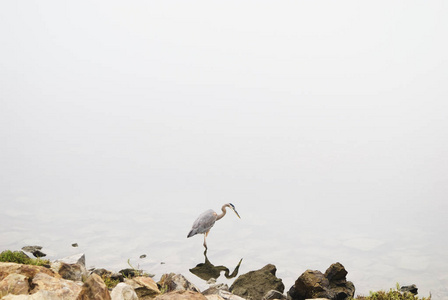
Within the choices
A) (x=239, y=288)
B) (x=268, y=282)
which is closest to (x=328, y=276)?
(x=268, y=282)

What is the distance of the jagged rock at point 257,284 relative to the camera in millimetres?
12859

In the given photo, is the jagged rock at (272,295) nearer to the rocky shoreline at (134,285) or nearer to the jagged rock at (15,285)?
the rocky shoreline at (134,285)

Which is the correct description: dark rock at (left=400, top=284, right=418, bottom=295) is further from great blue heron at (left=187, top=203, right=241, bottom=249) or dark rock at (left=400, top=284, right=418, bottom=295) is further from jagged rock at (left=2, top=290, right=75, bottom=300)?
jagged rock at (left=2, top=290, right=75, bottom=300)

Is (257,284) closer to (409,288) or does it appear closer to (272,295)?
(272,295)

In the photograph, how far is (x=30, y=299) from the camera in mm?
6074

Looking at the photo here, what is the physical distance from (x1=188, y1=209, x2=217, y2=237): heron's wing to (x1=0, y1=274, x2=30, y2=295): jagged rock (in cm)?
1172

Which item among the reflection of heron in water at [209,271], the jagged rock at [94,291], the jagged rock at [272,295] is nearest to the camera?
the jagged rock at [94,291]

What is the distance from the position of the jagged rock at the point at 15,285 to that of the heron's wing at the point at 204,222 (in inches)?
461

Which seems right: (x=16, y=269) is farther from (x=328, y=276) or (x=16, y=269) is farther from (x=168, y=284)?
(x=328, y=276)

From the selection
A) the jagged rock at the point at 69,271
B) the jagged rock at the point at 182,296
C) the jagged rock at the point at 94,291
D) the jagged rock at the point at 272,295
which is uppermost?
the jagged rock at the point at 94,291

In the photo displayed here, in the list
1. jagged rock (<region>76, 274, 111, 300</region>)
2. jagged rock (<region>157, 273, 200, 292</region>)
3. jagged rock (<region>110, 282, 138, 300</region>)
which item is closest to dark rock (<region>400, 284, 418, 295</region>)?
jagged rock (<region>157, 273, 200, 292</region>)

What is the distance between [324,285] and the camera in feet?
36.3

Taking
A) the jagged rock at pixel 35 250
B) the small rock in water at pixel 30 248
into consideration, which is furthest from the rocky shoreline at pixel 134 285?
the small rock in water at pixel 30 248

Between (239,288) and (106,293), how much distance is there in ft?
26.1
